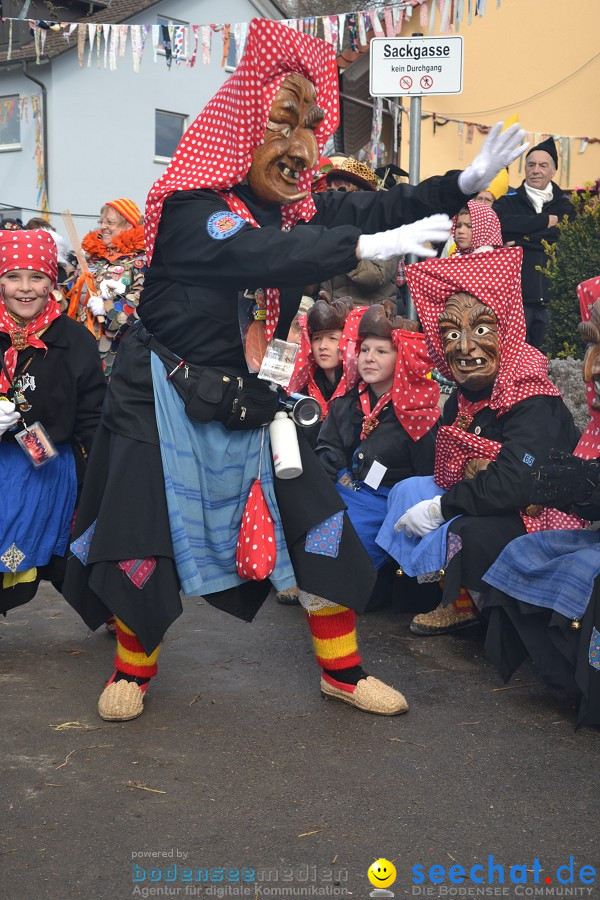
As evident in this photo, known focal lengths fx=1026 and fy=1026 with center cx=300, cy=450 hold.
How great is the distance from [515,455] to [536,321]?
3.96 metres

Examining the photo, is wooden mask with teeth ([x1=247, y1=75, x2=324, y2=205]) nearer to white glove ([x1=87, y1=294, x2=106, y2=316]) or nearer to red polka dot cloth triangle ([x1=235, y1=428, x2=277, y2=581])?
red polka dot cloth triangle ([x1=235, y1=428, x2=277, y2=581])

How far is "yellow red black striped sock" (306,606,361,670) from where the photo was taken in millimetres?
3676

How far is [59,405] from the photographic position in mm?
4289

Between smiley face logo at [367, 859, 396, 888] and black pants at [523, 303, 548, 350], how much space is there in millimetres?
5739

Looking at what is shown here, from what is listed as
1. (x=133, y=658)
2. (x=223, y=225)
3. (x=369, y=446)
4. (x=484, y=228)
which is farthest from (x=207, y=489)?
(x=484, y=228)

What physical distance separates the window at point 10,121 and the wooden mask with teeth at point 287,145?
23.9m

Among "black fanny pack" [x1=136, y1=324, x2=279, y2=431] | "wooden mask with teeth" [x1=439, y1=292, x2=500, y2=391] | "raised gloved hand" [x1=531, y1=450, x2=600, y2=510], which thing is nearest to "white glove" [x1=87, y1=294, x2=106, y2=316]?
"wooden mask with teeth" [x1=439, y1=292, x2=500, y2=391]

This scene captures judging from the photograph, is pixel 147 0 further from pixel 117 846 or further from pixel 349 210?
pixel 117 846

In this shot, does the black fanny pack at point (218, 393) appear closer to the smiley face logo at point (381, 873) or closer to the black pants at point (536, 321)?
the smiley face logo at point (381, 873)

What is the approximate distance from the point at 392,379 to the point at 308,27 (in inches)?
297

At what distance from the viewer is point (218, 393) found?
11.2ft

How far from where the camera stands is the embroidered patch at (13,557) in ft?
13.8

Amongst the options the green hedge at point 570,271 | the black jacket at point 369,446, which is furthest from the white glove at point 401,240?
the green hedge at point 570,271

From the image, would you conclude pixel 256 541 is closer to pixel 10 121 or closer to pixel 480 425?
pixel 480 425
